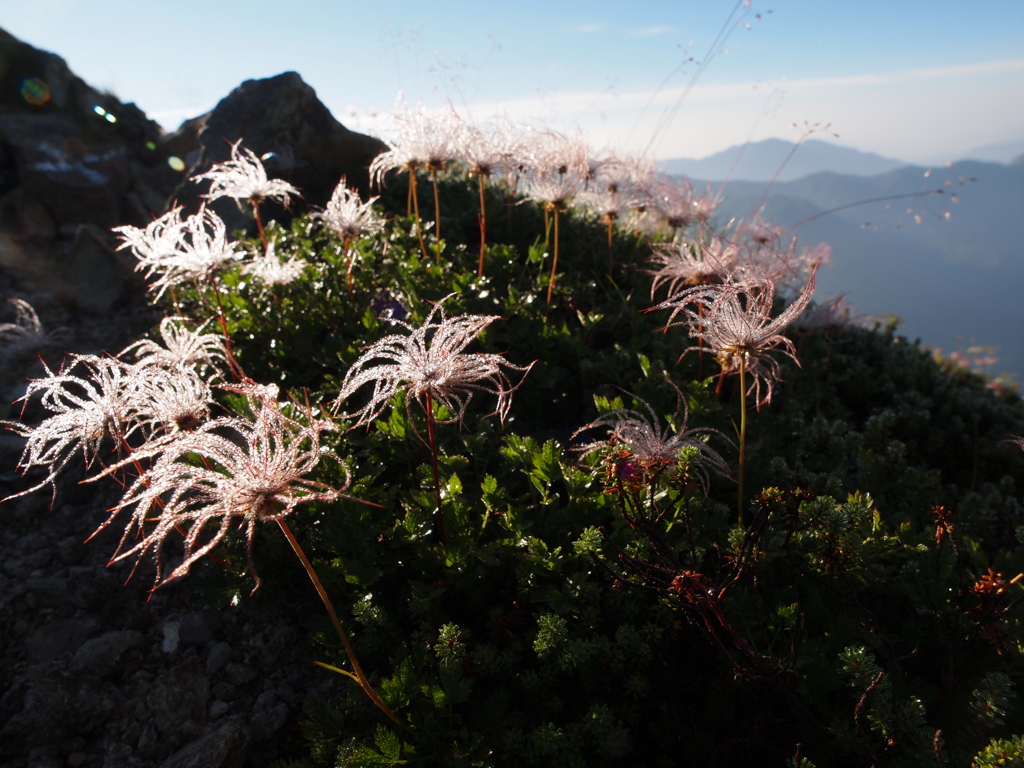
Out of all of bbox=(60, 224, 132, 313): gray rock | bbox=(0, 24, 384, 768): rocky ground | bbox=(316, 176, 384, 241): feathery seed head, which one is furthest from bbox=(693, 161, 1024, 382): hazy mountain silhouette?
bbox=(0, 24, 384, 768): rocky ground

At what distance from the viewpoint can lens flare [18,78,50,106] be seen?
1109cm

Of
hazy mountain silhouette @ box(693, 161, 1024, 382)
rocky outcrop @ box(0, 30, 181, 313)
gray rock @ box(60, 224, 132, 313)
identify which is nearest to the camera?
gray rock @ box(60, 224, 132, 313)

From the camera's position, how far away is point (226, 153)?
823 cm

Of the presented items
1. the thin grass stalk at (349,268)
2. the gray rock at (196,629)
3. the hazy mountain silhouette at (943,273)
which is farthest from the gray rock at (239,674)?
the hazy mountain silhouette at (943,273)

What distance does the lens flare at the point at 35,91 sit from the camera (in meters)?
11.1

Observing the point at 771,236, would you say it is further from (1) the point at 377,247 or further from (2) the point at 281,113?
(2) the point at 281,113

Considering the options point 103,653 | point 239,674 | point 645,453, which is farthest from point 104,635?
point 645,453

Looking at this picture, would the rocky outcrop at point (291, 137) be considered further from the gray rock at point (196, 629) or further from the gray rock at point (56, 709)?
the gray rock at point (56, 709)

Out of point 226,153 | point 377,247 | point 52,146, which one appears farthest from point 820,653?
point 52,146

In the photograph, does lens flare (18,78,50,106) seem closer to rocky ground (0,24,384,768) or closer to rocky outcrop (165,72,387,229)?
rocky outcrop (165,72,387,229)

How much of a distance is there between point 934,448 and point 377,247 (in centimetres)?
548

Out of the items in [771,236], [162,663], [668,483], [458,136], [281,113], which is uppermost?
[281,113]

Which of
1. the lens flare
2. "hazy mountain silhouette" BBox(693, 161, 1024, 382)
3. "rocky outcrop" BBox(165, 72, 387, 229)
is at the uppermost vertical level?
the lens flare

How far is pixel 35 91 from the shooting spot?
11.2 metres
